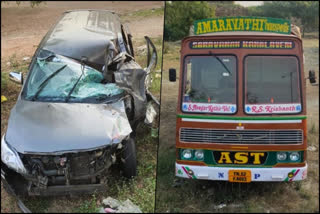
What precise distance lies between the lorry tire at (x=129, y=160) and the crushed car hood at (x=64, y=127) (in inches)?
11.8

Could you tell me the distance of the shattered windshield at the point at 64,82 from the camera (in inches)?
163

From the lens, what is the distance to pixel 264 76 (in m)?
4.37

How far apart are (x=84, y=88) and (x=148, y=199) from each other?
154 centimetres

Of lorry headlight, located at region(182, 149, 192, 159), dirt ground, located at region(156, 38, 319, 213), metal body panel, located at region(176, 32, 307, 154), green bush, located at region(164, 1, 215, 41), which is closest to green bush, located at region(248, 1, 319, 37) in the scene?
green bush, located at region(164, 1, 215, 41)

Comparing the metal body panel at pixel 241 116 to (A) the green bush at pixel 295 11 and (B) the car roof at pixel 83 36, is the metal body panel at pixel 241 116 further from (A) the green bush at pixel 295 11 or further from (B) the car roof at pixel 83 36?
(A) the green bush at pixel 295 11

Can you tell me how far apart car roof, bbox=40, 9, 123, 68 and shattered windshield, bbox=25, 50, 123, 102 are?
232 millimetres

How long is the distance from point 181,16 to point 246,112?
16.2 metres

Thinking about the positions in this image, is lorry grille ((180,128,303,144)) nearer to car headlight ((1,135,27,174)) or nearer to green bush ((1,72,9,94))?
car headlight ((1,135,27,174))

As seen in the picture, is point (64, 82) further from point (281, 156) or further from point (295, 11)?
point (295, 11)

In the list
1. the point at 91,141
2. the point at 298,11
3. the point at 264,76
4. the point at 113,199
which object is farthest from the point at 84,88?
the point at 298,11

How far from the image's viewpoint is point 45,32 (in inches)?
225

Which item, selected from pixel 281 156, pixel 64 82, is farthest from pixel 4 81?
pixel 281 156

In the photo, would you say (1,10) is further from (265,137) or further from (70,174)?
(265,137)

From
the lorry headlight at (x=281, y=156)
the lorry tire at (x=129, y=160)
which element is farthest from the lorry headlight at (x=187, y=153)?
the lorry headlight at (x=281, y=156)
